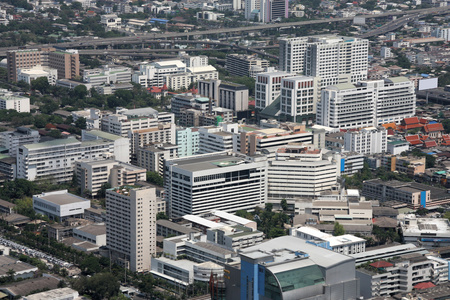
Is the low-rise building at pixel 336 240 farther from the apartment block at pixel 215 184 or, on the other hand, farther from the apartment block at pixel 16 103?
the apartment block at pixel 16 103

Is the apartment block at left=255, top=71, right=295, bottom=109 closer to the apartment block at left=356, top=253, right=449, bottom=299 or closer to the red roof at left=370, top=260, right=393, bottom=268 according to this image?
the apartment block at left=356, top=253, right=449, bottom=299

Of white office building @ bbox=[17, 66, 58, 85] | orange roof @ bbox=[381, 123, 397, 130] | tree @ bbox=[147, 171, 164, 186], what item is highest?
white office building @ bbox=[17, 66, 58, 85]

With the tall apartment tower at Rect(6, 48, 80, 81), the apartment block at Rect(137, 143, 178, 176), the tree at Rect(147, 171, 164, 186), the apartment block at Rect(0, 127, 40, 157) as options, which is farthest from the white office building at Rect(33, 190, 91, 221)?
the tall apartment tower at Rect(6, 48, 80, 81)

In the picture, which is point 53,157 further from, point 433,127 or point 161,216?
point 433,127

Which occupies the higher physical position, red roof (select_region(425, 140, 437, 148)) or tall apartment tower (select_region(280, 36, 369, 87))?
tall apartment tower (select_region(280, 36, 369, 87))

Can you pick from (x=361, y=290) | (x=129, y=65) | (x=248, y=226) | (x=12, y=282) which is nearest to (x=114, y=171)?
(x=248, y=226)

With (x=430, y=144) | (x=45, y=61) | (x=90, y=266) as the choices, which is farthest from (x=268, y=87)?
(x=90, y=266)
